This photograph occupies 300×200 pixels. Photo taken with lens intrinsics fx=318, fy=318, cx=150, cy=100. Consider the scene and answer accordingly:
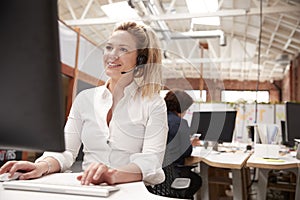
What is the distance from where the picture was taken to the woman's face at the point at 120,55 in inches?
49.1

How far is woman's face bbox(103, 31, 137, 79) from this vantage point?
125cm

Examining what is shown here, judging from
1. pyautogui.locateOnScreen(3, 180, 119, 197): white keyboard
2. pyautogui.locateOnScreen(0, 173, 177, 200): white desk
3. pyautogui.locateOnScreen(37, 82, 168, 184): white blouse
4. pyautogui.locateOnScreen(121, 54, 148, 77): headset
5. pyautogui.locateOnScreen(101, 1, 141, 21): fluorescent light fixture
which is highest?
pyautogui.locateOnScreen(101, 1, 141, 21): fluorescent light fixture

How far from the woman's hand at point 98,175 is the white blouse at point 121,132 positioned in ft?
0.47

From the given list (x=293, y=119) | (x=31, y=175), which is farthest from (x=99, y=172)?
(x=293, y=119)

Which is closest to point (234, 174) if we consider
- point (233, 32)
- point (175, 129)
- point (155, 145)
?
point (175, 129)

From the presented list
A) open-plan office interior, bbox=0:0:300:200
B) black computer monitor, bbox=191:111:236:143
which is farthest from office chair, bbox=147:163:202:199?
black computer monitor, bbox=191:111:236:143

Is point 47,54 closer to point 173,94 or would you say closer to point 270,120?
point 173,94

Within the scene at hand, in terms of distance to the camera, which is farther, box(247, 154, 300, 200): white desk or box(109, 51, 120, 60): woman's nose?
box(247, 154, 300, 200): white desk

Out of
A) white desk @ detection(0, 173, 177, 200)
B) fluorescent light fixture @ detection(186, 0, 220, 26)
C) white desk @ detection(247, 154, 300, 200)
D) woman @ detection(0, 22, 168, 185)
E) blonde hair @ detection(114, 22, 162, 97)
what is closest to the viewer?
white desk @ detection(0, 173, 177, 200)

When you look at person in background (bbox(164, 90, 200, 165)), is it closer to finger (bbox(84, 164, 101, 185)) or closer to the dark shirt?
the dark shirt

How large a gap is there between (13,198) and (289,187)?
2974 millimetres

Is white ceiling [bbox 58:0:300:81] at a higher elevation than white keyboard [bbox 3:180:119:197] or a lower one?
higher

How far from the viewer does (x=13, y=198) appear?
0.73 metres

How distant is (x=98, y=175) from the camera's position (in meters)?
0.85
